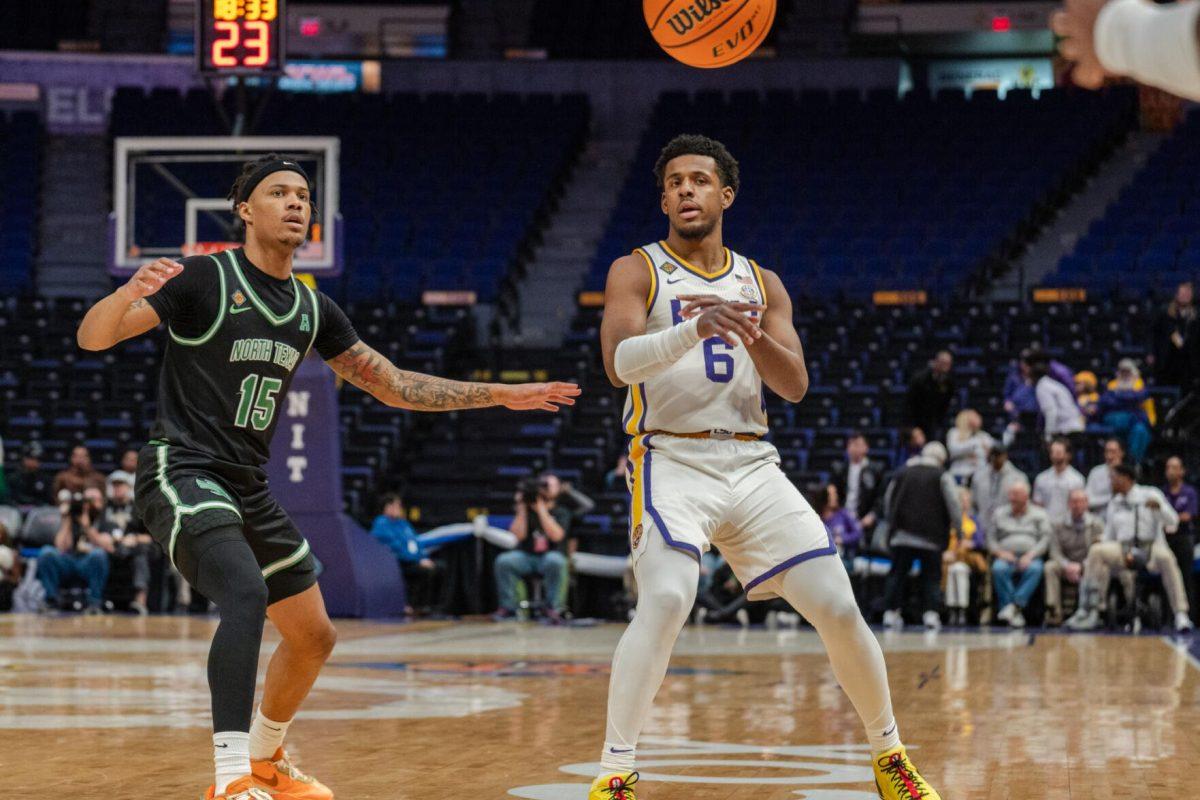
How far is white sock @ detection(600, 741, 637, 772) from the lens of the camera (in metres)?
4.93

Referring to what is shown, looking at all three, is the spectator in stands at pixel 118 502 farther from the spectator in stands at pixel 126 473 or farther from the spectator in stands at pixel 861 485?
the spectator in stands at pixel 861 485

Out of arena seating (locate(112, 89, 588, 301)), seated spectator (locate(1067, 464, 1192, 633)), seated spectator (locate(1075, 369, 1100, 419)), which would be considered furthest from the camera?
arena seating (locate(112, 89, 588, 301))

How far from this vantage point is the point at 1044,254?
26.3 m

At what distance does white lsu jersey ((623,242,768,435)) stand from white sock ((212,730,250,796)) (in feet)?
4.99

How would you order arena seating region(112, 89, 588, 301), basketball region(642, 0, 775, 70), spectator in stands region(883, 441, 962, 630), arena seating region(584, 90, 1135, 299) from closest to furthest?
basketball region(642, 0, 775, 70) < spectator in stands region(883, 441, 962, 630) < arena seating region(584, 90, 1135, 299) < arena seating region(112, 89, 588, 301)

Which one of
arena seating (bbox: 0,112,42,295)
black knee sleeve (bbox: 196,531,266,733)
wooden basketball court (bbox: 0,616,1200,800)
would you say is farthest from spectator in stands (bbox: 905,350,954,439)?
arena seating (bbox: 0,112,42,295)

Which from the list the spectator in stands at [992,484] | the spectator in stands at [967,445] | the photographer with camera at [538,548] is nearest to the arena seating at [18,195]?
the photographer with camera at [538,548]

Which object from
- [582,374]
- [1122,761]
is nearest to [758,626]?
[582,374]

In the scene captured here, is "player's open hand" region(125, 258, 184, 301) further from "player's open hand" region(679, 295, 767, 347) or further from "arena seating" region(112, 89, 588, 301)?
"arena seating" region(112, 89, 588, 301)

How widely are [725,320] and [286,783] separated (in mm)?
2009

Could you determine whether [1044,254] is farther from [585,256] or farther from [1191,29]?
[1191,29]

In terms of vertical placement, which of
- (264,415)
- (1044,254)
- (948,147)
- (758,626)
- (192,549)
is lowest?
(758,626)

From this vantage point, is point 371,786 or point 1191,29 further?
point 371,786

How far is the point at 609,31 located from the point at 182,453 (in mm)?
27312
